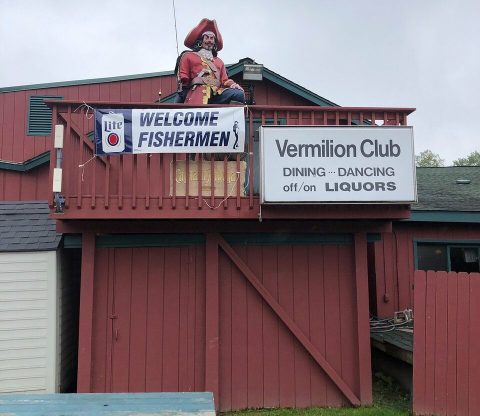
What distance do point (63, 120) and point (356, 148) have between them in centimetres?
356

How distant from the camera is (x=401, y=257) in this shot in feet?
27.9

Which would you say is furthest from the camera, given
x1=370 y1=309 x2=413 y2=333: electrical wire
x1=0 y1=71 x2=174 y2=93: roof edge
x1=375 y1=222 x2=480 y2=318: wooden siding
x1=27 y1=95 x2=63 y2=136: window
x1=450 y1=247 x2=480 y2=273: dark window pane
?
x1=0 y1=71 x2=174 y2=93: roof edge

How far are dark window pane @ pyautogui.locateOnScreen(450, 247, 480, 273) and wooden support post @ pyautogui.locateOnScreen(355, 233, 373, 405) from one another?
11.7 ft

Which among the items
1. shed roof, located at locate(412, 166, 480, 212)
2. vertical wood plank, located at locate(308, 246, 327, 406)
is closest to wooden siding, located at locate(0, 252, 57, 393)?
vertical wood plank, located at locate(308, 246, 327, 406)

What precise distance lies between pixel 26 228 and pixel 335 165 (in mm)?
4409

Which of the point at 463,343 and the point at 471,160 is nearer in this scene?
the point at 463,343

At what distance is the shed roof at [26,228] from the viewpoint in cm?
607

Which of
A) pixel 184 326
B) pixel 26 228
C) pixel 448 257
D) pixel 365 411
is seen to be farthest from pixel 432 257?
pixel 26 228

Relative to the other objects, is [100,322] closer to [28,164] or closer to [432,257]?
[28,164]

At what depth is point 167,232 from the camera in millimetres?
5930

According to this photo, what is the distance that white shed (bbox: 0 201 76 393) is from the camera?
5805mm

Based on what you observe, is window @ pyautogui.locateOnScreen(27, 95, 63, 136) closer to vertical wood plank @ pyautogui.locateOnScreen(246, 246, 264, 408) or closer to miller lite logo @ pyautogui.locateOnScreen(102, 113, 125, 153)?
miller lite logo @ pyautogui.locateOnScreen(102, 113, 125, 153)

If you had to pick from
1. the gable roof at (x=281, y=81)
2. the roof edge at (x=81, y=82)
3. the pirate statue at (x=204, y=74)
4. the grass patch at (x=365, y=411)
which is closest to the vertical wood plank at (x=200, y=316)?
the grass patch at (x=365, y=411)

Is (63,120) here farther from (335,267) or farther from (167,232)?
(335,267)
